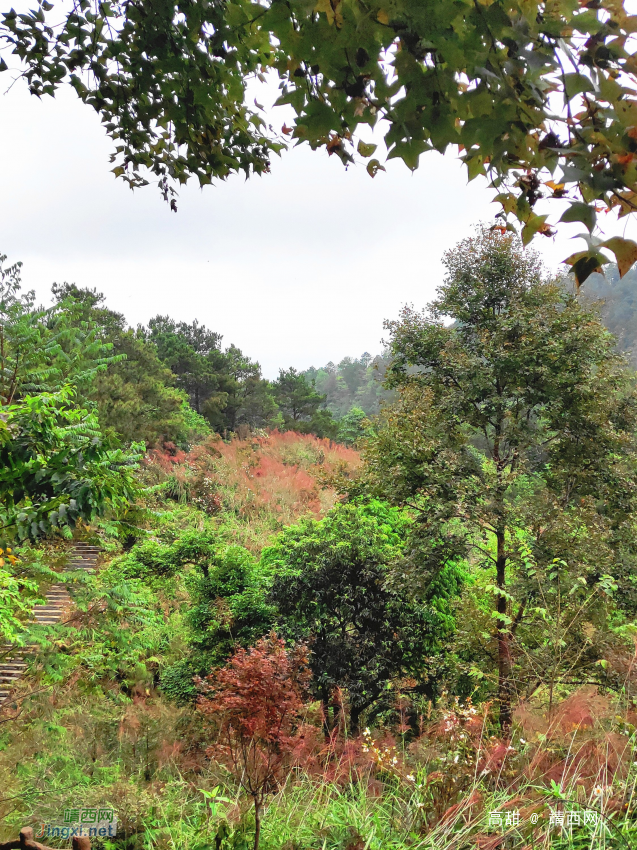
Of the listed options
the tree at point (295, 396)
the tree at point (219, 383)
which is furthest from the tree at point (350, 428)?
the tree at point (219, 383)

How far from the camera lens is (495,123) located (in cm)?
100

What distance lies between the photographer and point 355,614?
5.75 metres

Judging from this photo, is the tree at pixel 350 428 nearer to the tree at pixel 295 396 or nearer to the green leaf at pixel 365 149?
the tree at pixel 295 396

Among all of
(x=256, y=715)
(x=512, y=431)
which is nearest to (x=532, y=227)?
(x=256, y=715)

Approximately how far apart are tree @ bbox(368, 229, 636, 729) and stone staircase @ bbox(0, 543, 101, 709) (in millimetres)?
3940

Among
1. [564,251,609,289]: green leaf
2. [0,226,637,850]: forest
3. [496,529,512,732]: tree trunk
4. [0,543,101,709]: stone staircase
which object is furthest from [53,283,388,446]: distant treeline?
[564,251,609,289]: green leaf

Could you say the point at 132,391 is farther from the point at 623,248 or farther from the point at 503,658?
the point at 623,248

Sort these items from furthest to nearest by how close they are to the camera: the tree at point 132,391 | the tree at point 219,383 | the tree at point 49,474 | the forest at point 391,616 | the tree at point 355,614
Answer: the tree at point 219,383, the tree at point 132,391, the tree at point 355,614, the forest at point 391,616, the tree at point 49,474

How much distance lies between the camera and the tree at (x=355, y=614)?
18.4ft

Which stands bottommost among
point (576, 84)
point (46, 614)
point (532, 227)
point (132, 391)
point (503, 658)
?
point (46, 614)

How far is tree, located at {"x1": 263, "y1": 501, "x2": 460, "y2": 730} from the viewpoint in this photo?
560 centimetres

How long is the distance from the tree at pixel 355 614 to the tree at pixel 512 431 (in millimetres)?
677

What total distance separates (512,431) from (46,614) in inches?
282

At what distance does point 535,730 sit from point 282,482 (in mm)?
11003
